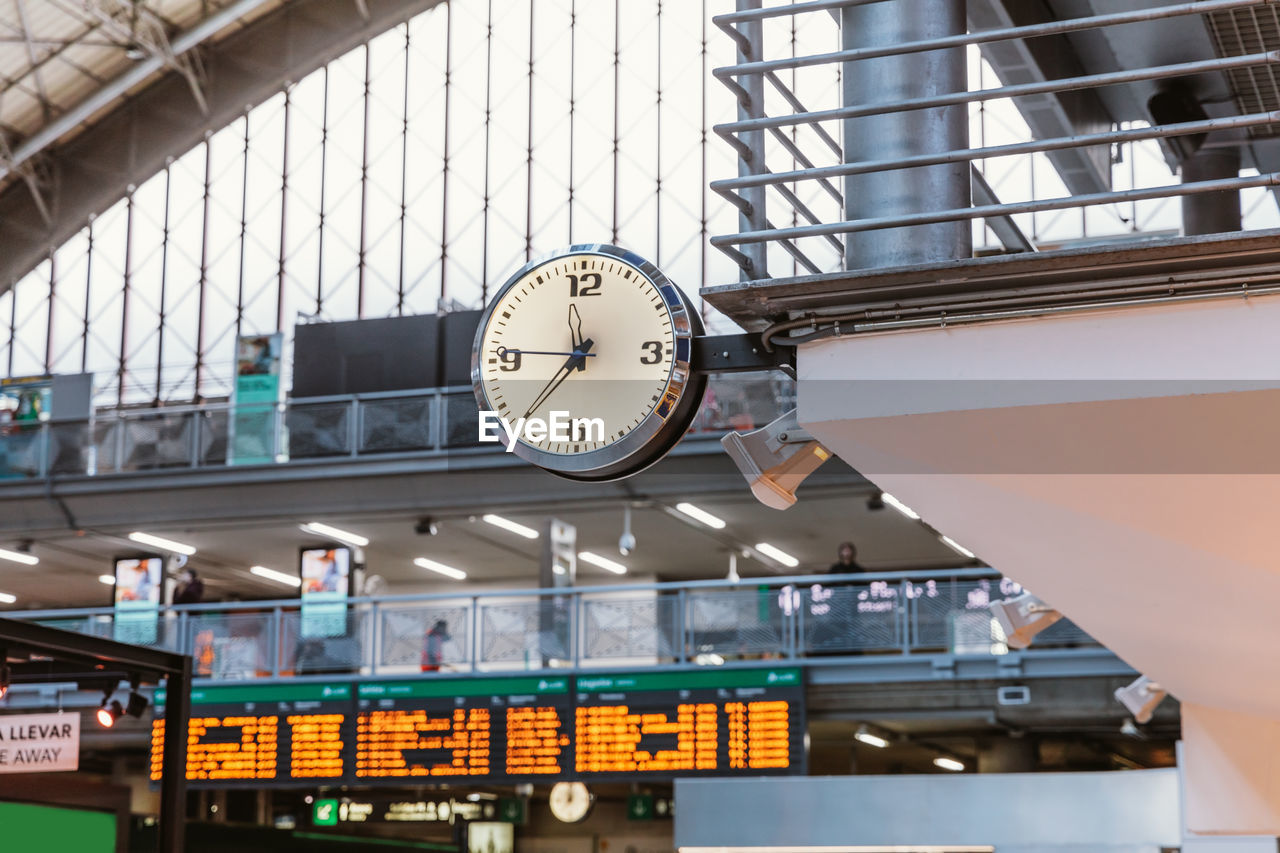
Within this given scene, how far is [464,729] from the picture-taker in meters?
16.4

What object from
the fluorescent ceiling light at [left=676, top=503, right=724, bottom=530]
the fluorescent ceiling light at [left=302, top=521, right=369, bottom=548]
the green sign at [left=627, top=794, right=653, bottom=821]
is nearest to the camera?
the fluorescent ceiling light at [left=676, top=503, right=724, bottom=530]

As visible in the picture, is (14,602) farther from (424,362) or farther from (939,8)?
(939,8)

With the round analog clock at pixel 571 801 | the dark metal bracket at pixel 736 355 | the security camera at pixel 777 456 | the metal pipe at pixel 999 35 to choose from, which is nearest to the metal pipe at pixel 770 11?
the metal pipe at pixel 999 35

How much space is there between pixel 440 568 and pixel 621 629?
10156 millimetres

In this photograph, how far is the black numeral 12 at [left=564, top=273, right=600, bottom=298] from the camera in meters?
4.30

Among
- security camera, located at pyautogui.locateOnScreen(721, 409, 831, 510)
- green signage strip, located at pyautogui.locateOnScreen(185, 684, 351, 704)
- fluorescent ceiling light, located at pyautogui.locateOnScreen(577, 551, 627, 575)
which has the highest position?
fluorescent ceiling light, located at pyautogui.locateOnScreen(577, 551, 627, 575)

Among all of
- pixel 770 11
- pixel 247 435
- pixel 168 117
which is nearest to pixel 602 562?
pixel 247 435

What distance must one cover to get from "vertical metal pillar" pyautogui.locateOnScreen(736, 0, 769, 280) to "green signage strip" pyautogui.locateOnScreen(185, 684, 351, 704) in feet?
45.4

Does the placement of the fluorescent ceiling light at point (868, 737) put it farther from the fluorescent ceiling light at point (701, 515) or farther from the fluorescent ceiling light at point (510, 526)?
the fluorescent ceiling light at point (510, 526)

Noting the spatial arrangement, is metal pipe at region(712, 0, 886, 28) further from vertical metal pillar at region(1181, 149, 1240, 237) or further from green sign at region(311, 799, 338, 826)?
green sign at region(311, 799, 338, 826)

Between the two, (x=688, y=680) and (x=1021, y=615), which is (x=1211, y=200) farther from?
(x=688, y=680)

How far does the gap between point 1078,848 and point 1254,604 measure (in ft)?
23.2
